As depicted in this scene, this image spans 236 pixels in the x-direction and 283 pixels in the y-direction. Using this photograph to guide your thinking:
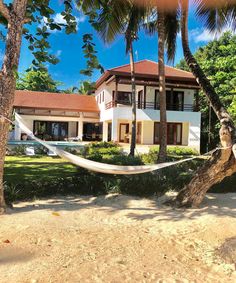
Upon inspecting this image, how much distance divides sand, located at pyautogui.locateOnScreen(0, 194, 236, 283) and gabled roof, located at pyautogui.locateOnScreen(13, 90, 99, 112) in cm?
2107

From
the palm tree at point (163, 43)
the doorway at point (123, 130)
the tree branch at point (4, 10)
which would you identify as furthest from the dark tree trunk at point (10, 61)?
the doorway at point (123, 130)

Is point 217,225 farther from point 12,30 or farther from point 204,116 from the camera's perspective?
point 204,116

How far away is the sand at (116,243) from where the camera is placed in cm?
408

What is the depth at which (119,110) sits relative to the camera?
23312 millimetres

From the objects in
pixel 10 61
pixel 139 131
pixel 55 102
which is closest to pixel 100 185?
pixel 10 61

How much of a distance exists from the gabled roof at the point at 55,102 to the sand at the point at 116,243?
21074 millimetres

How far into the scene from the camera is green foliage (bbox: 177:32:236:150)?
24.2 metres

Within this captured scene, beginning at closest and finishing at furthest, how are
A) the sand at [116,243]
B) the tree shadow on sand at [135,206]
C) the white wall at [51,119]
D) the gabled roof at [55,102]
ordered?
the sand at [116,243] → the tree shadow on sand at [135,206] → the white wall at [51,119] → the gabled roof at [55,102]

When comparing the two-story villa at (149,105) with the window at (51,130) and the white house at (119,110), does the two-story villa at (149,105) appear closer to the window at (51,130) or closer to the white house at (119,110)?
the white house at (119,110)

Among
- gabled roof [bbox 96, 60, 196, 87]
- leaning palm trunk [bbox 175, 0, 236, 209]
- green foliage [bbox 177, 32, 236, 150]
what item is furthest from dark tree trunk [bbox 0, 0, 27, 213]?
gabled roof [bbox 96, 60, 196, 87]

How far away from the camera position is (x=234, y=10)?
32.2 ft

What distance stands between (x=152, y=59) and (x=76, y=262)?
27.0 m

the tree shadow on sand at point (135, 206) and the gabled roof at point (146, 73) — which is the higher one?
the gabled roof at point (146, 73)

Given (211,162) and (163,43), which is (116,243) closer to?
(211,162)
